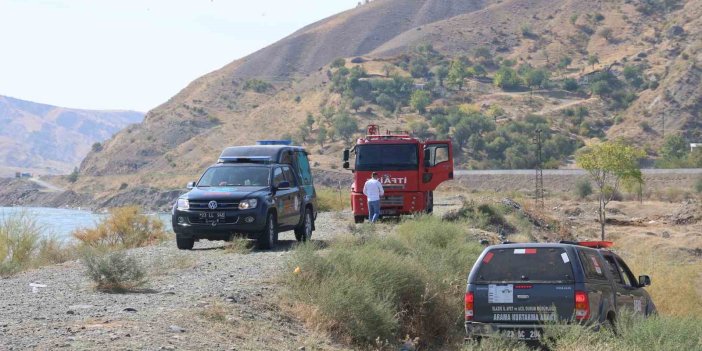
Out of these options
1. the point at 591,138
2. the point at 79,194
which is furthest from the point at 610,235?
the point at 79,194

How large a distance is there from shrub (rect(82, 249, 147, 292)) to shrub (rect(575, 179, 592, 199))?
269ft

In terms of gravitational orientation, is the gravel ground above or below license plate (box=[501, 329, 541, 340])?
above

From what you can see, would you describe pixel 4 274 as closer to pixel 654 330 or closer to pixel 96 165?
pixel 654 330

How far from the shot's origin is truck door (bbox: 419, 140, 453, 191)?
32781 millimetres

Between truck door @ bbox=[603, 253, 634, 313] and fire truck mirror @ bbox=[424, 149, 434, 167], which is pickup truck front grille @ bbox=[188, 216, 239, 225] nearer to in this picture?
truck door @ bbox=[603, 253, 634, 313]

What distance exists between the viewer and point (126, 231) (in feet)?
109

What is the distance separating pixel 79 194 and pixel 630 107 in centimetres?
7033

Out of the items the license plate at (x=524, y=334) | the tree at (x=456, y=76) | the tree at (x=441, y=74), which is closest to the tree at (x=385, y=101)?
the tree at (x=456, y=76)

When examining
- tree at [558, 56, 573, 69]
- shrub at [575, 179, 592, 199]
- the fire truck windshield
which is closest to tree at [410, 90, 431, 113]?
tree at [558, 56, 573, 69]

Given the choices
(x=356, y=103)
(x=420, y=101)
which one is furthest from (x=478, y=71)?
(x=356, y=103)

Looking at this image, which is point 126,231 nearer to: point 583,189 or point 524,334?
point 524,334

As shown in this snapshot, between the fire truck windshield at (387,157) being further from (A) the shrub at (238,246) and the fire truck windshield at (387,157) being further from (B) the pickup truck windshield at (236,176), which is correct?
(A) the shrub at (238,246)

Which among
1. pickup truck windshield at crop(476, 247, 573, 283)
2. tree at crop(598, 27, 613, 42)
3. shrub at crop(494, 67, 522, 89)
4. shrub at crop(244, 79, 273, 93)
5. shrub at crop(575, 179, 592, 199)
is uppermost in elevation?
tree at crop(598, 27, 613, 42)

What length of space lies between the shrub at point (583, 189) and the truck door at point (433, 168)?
63.1 meters
